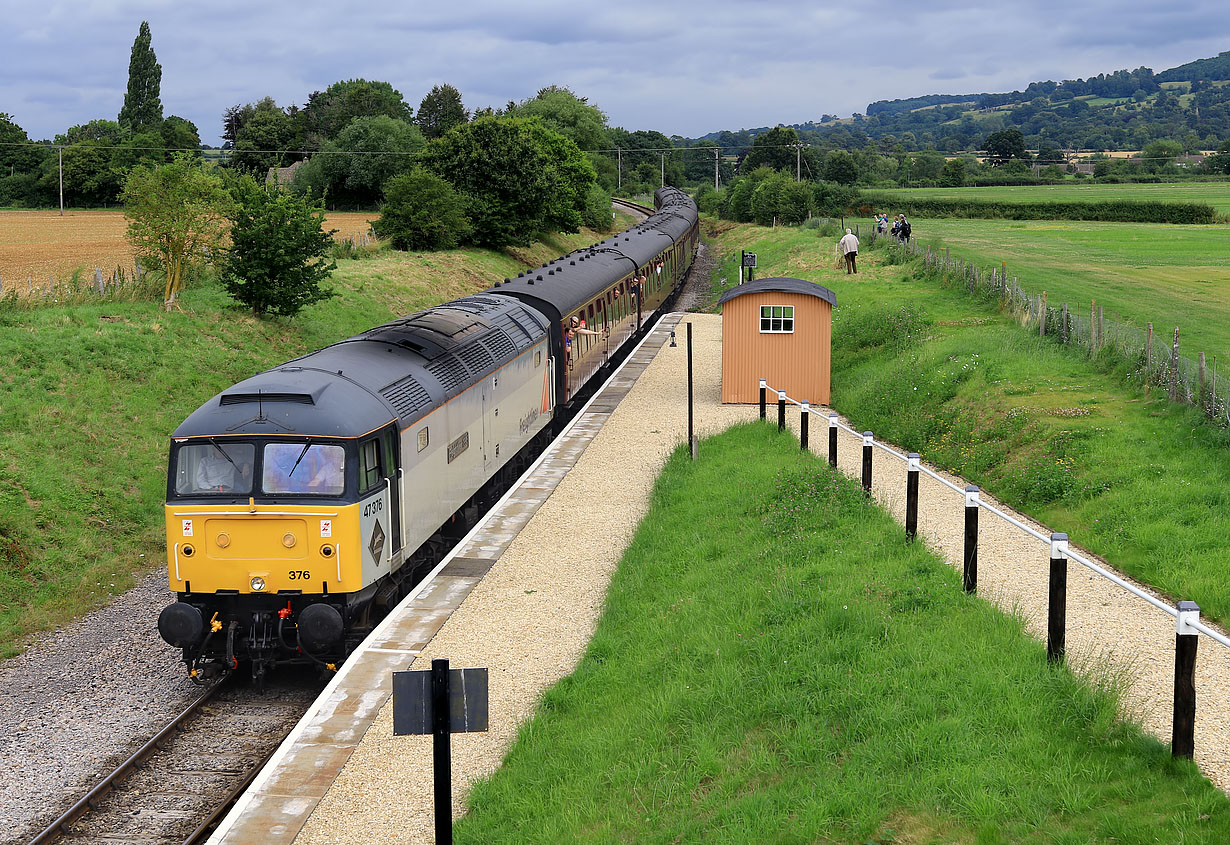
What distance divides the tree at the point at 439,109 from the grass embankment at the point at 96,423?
88.0 meters

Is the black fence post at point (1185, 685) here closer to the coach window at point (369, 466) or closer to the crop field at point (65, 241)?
the coach window at point (369, 466)

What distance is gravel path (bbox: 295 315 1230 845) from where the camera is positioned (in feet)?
29.2

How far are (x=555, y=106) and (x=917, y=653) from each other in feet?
331

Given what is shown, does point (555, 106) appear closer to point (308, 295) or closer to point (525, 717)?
point (308, 295)

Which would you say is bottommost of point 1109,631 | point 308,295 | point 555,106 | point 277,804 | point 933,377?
point 277,804

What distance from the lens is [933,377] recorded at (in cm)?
2331

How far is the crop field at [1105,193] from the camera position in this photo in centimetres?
8250

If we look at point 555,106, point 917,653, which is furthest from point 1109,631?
point 555,106

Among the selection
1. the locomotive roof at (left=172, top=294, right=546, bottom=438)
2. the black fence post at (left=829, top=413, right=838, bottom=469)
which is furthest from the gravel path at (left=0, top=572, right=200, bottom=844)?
the black fence post at (left=829, top=413, right=838, bottom=469)

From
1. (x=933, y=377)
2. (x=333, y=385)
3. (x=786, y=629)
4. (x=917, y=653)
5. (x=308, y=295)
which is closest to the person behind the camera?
(x=917, y=653)

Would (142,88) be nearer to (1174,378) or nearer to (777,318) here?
(777,318)

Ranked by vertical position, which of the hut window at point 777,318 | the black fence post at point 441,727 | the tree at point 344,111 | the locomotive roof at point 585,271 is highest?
the tree at point 344,111

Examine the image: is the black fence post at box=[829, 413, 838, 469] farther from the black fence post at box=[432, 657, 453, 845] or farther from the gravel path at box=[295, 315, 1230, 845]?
the black fence post at box=[432, 657, 453, 845]

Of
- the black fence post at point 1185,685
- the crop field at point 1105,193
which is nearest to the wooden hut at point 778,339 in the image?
the black fence post at point 1185,685
